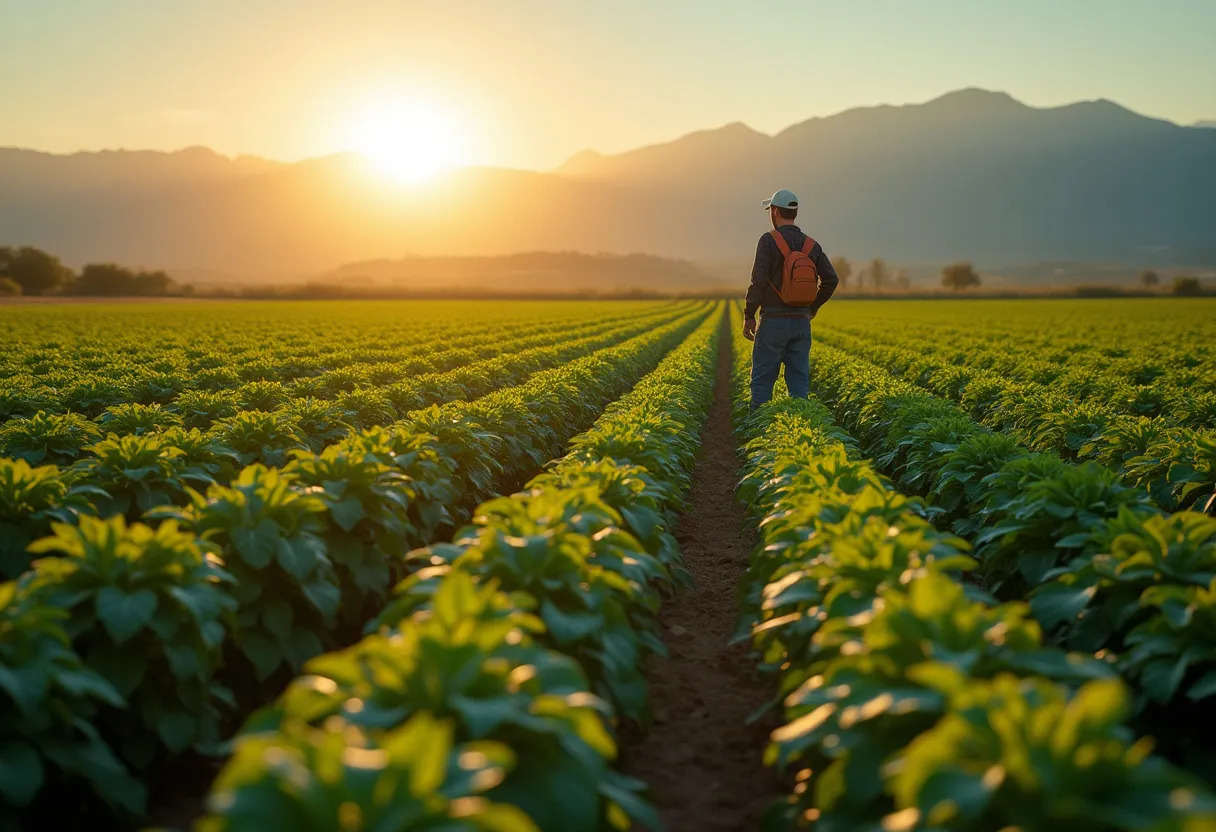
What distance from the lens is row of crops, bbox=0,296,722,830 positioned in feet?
7.38

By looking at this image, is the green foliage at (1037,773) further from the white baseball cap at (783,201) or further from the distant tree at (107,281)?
the distant tree at (107,281)

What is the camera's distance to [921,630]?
290cm

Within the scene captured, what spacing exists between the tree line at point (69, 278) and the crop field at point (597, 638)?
99661 millimetres

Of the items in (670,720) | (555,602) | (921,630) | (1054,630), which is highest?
(921,630)

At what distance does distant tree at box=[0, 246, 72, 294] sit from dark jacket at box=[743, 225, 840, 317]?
3956 inches

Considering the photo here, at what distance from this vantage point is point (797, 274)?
10.5 m

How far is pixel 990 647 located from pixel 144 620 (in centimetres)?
333

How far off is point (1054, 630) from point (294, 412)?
768 cm

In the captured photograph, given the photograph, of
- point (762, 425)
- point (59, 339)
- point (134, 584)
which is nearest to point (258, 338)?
point (59, 339)

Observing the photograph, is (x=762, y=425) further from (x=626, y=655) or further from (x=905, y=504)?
(x=626, y=655)

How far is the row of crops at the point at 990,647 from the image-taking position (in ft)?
7.14

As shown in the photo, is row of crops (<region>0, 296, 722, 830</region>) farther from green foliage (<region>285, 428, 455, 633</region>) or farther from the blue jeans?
the blue jeans

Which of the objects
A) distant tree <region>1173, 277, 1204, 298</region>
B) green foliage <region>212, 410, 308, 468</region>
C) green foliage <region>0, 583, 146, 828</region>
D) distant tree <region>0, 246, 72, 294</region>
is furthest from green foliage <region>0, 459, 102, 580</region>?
distant tree <region>1173, 277, 1204, 298</region>

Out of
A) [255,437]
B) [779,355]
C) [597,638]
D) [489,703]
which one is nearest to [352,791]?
[489,703]
